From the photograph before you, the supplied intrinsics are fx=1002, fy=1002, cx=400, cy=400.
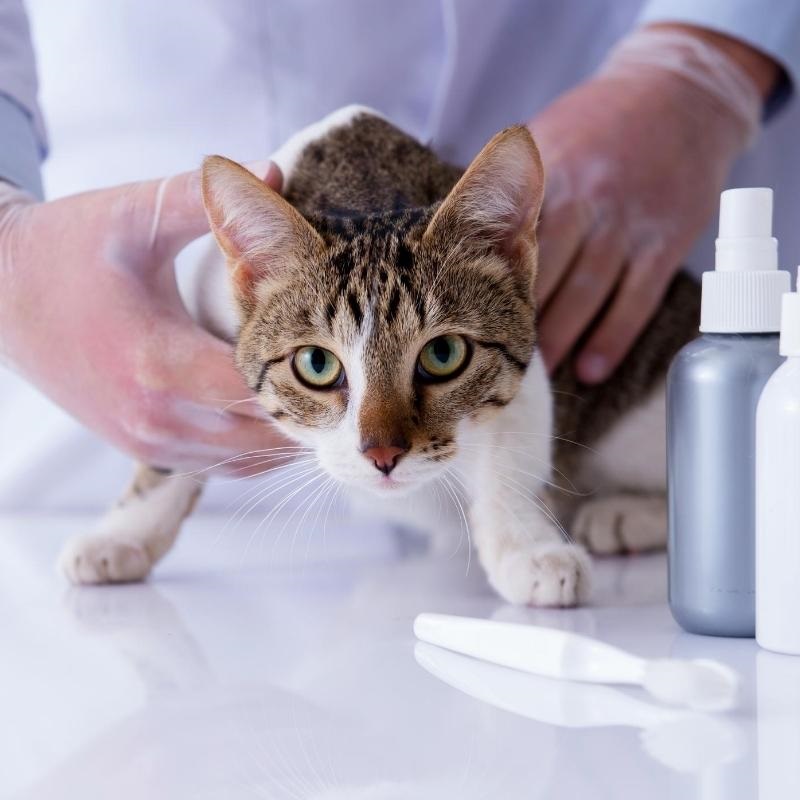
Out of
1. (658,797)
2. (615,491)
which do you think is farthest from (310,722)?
(615,491)

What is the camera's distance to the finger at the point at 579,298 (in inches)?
48.2

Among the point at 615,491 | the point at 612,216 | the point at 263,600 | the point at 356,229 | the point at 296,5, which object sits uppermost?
the point at 296,5

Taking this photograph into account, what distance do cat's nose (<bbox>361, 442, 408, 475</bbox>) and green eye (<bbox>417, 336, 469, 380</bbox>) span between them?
0.08 metres

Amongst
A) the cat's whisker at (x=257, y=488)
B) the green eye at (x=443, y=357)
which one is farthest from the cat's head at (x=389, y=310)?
the cat's whisker at (x=257, y=488)

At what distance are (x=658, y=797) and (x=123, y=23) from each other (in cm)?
122

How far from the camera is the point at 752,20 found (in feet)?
4.48

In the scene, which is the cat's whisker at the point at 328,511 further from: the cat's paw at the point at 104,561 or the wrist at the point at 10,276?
the wrist at the point at 10,276

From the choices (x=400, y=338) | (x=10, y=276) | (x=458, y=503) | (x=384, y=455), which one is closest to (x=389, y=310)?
(x=400, y=338)

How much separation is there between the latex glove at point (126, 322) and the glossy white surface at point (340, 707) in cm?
18

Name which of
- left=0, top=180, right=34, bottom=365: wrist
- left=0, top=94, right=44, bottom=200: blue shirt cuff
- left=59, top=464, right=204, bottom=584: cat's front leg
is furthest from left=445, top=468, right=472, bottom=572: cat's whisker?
left=0, top=94, right=44, bottom=200: blue shirt cuff

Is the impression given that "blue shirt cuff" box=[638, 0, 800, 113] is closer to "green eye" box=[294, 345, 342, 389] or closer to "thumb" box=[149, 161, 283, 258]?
"thumb" box=[149, 161, 283, 258]

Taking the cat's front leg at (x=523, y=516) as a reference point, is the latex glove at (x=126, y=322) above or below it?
above

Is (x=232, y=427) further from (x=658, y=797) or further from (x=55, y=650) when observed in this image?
(x=658, y=797)

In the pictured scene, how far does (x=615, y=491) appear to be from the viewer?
1.39 metres
